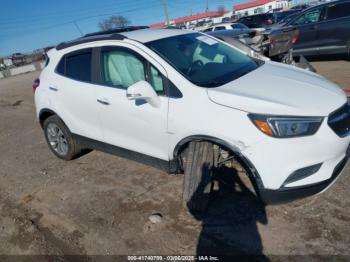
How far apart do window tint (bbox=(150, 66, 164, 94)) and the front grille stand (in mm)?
1620

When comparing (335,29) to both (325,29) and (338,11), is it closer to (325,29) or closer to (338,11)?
(325,29)

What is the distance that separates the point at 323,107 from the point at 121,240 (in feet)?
7.32

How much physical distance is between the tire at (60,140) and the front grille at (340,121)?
3.42 m

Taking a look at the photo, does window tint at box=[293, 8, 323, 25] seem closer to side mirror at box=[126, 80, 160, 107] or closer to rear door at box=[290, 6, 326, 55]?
rear door at box=[290, 6, 326, 55]

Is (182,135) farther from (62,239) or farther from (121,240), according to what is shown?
(62,239)

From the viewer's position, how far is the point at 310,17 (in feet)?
32.3

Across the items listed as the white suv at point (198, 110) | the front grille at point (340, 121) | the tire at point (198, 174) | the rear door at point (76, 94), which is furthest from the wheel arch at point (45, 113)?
the front grille at point (340, 121)

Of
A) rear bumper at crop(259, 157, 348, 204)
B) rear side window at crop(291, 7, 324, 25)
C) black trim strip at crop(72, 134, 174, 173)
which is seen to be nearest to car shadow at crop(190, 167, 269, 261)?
rear bumper at crop(259, 157, 348, 204)

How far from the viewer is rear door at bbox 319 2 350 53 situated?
8.88 metres

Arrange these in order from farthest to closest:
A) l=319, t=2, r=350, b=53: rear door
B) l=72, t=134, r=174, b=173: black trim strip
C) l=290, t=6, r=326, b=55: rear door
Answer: l=290, t=6, r=326, b=55: rear door → l=319, t=2, r=350, b=53: rear door → l=72, t=134, r=174, b=173: black trim strip

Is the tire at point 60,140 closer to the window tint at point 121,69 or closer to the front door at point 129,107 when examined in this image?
the front door at point 129,107

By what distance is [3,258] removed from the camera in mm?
3121

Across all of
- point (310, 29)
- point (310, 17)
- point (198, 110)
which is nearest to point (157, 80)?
point (198, 110)

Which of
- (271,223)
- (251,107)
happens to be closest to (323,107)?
(251,107)
